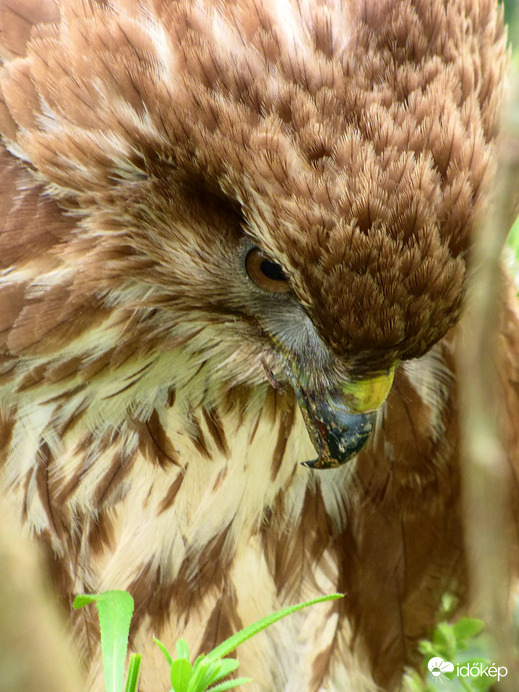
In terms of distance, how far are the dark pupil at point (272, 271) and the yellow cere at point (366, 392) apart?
0.22 m

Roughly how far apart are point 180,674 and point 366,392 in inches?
24.5

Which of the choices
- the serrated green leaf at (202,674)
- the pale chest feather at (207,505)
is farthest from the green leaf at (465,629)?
the serrated green leaf at (202,674)

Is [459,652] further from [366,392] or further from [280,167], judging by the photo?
[280,167]

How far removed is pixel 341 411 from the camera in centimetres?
147

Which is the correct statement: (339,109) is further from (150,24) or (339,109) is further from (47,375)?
(47,375)

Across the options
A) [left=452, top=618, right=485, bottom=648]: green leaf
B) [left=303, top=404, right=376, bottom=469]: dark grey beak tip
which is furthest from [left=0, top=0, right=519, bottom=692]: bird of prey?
[left=452, top=618, right=485, bottom=648]: green leaf

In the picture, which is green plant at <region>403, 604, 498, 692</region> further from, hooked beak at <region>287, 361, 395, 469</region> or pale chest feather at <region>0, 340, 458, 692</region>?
hooked beak at <region>287, 361, 395, 469</region>

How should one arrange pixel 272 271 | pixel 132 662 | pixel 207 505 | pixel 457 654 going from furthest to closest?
pixel 457 654
pixel 207 505
pixel 272 271
pixel 132 662

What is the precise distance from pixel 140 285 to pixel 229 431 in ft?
1.44

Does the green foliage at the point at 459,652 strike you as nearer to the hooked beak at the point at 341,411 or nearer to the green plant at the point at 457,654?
the green plant at the point at 457,654

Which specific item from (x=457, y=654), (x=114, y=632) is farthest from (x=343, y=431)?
(x=457, y=654)

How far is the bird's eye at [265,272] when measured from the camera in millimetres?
1396

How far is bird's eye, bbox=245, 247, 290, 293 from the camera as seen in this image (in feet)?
4.58

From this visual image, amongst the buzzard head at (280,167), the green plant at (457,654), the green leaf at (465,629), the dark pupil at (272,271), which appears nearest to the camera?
the buzzard head at (280,167)
